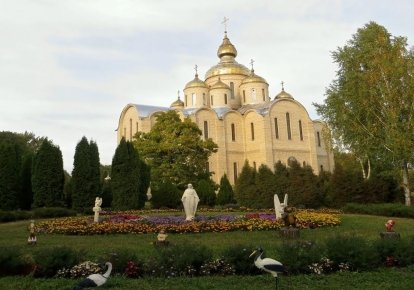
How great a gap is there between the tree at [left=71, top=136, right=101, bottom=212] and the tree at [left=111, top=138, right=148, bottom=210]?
1.01 meters

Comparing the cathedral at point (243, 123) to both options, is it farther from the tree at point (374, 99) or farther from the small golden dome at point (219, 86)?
the tree at point (374, 99)

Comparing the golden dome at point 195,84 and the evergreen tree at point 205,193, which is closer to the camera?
the evergreen tree at point 205,193

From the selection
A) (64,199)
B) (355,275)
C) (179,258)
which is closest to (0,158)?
(64,199)

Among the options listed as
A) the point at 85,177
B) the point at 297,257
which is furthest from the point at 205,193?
the point at 297,257

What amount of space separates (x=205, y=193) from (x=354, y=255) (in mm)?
20953

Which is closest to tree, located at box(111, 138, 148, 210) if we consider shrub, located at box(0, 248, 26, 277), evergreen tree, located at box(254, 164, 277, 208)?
evergreen tree, located at box(254, 164, 277, 208)

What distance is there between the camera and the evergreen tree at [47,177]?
22.3 metres

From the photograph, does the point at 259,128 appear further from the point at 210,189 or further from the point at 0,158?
the point at 0,158

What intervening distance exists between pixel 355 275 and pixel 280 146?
1441 inches

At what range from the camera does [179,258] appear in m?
7.35

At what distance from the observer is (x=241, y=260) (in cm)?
749

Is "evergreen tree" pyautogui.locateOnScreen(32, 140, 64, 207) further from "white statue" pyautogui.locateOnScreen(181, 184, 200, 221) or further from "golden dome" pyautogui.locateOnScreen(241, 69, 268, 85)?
"golden dome" pyautogui.locateOnScreen(241, 69, 268, 85)

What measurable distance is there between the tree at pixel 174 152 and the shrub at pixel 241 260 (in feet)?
68.0

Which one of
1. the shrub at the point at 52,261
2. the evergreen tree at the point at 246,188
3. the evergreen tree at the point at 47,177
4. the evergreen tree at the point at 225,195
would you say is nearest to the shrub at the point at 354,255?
the shrub at the point at 52,261
